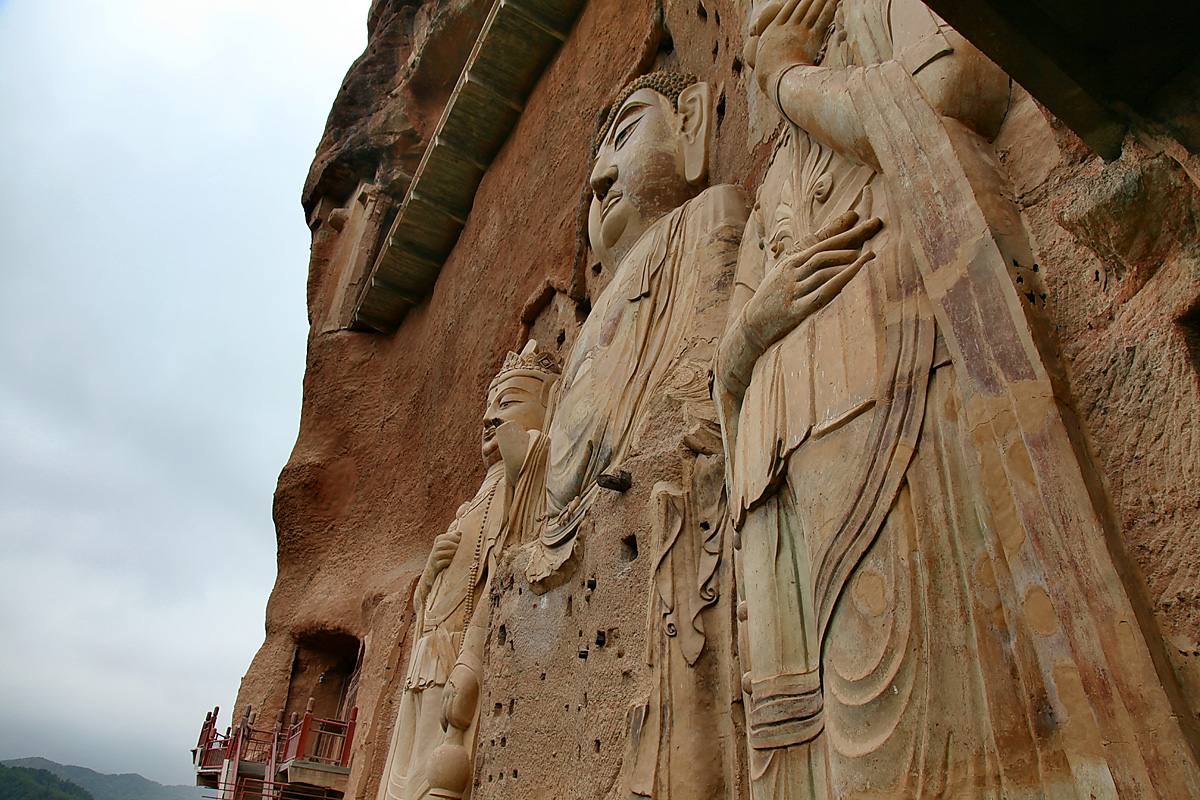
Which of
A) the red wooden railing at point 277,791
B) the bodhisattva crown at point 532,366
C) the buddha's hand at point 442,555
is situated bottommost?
the red wooden railing at point 277,791

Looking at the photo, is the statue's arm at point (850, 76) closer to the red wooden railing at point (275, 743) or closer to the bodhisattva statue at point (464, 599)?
the bodhisattva statue at point (464, 599)

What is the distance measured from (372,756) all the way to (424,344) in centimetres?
391

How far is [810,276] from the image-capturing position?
173 cm

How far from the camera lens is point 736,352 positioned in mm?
1931

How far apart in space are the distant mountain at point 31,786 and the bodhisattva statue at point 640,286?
23.0 meters

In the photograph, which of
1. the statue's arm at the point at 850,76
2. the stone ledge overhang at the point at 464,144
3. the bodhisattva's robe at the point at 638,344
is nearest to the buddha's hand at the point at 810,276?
the statue's arm at the point at 850,76

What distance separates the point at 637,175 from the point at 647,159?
82 millimetres

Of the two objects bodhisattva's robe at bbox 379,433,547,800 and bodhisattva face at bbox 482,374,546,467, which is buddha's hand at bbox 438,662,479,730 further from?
bodhisattva face at bbox 482,374,546,467

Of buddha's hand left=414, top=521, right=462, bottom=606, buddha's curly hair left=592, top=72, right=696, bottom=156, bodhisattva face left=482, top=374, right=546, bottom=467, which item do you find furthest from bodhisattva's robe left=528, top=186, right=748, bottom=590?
buddha's hand left=414, top=521, right=462, bottom=606

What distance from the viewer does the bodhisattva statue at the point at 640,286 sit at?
2.70 meters

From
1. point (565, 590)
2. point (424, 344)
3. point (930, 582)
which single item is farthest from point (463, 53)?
point (930, 582)

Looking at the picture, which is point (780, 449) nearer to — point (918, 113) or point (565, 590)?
point (918, 113)

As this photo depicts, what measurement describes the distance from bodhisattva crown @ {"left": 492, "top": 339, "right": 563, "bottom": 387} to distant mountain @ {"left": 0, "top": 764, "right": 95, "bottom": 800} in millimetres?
21936

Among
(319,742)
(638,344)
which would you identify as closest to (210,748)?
(319,742)
